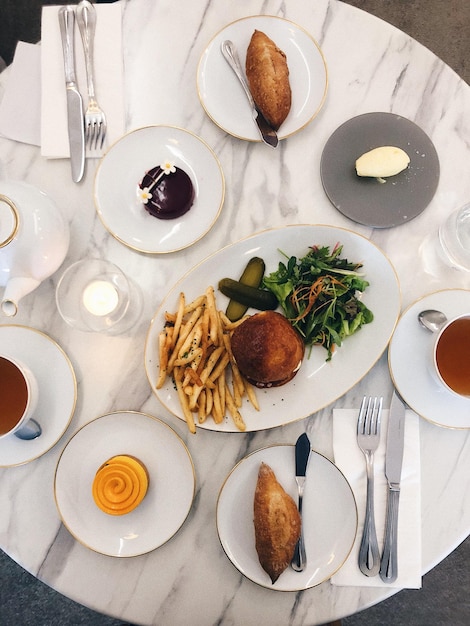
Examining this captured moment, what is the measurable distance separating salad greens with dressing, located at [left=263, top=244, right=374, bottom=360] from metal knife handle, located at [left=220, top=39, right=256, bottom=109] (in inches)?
18.0

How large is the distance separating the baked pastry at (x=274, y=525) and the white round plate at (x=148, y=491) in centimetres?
18

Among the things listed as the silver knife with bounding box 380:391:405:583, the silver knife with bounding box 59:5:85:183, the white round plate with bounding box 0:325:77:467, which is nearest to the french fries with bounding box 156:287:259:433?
the white round plate with bounding box 0:325:77:467

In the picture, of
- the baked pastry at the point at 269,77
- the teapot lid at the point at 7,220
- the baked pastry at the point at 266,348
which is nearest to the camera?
the teapot lid at the point at 7,220

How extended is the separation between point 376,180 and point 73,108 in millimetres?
839

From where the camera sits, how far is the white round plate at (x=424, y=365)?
1.34 m

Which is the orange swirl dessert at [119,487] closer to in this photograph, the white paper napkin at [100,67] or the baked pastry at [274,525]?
the baked pastry at [274,525]

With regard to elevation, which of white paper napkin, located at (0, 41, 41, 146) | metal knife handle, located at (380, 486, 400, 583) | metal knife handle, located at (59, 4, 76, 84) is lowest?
metal knife handle, located at (380, 486, 400, 583)

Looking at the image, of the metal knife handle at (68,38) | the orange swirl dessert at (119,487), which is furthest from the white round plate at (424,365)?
the metal knife handle at (68,38)

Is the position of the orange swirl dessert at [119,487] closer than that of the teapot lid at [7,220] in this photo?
No

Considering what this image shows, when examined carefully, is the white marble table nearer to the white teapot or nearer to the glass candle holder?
the glass candle holder

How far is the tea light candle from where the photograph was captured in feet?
4.49

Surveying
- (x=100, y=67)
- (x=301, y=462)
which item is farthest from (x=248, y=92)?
(x=301, y=462)

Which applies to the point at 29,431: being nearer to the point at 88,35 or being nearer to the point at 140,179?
the point at 140,179

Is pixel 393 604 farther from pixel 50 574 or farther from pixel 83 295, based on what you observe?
pixel 83 295
